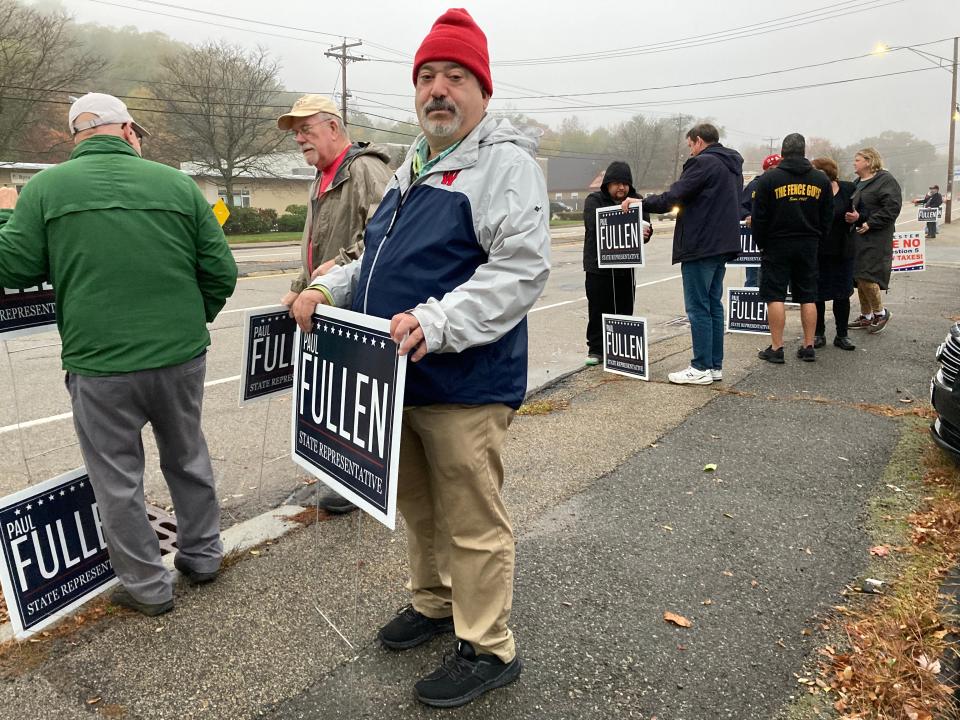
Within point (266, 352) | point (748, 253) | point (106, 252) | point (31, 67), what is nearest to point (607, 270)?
point (748, 253)

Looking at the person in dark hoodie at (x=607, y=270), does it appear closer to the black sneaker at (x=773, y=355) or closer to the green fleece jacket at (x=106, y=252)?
the black sneaker at (x=773, y=355)

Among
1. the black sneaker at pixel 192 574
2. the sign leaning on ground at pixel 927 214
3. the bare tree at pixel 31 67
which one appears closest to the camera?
the black sneaker at pixel 192 574

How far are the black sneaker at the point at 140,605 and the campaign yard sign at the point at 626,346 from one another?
4450mm

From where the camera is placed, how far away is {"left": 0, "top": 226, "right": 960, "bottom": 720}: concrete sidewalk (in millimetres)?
2365

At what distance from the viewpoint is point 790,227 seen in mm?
6613

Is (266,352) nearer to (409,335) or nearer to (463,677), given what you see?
(409,335)

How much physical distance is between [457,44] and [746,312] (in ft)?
22.6

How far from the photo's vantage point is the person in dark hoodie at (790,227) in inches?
257

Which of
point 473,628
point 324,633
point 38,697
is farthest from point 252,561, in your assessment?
point 473,628

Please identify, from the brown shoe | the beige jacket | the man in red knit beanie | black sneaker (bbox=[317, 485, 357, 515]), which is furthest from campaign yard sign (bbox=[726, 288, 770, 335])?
the man in red knit beanie

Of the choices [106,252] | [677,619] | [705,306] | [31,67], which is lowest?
[677,619]

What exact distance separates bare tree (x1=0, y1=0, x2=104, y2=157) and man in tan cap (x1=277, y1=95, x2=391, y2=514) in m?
34.4

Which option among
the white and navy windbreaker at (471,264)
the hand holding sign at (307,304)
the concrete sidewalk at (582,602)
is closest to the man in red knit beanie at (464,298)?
the white and navy windbreaker at (471,264)

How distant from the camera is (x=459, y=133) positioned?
2277 mm
